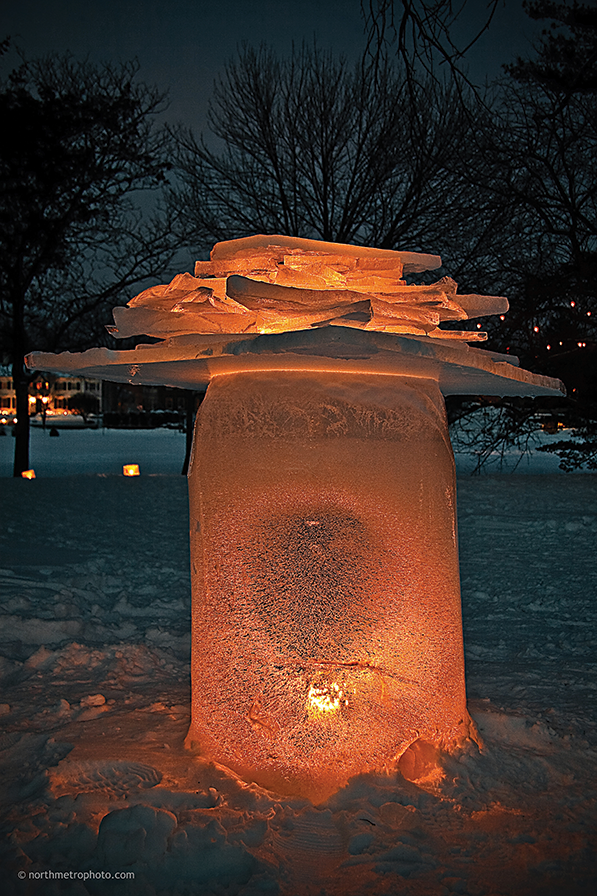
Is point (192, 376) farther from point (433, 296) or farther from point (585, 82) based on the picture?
point (585, 82)

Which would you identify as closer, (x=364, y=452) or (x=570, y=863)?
(x=570, y=863)

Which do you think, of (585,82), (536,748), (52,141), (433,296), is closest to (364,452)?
(433,296)

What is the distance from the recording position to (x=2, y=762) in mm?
2703

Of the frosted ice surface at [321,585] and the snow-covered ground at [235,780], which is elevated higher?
the frosted ice surface at [321,585]

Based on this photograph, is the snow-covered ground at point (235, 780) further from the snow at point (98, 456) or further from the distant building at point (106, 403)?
the distant building at point (106, 403)

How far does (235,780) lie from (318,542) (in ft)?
3.01

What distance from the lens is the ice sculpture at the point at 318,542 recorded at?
2578 millimetres

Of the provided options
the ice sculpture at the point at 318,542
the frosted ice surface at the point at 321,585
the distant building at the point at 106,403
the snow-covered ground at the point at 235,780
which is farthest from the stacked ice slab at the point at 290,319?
the distant building at the point at 106,403

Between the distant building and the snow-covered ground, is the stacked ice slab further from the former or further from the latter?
the distant building

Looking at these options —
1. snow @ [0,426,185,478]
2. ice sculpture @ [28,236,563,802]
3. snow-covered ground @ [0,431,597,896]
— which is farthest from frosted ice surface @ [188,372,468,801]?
snow @ [0,426,185,478]

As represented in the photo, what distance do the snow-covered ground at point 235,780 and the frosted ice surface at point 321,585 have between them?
0.60 feet

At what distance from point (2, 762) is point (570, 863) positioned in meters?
2.07

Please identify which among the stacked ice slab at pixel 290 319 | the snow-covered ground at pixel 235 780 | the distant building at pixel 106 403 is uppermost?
the distant building at pixel 106 403

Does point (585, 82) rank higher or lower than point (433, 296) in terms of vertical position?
higher
